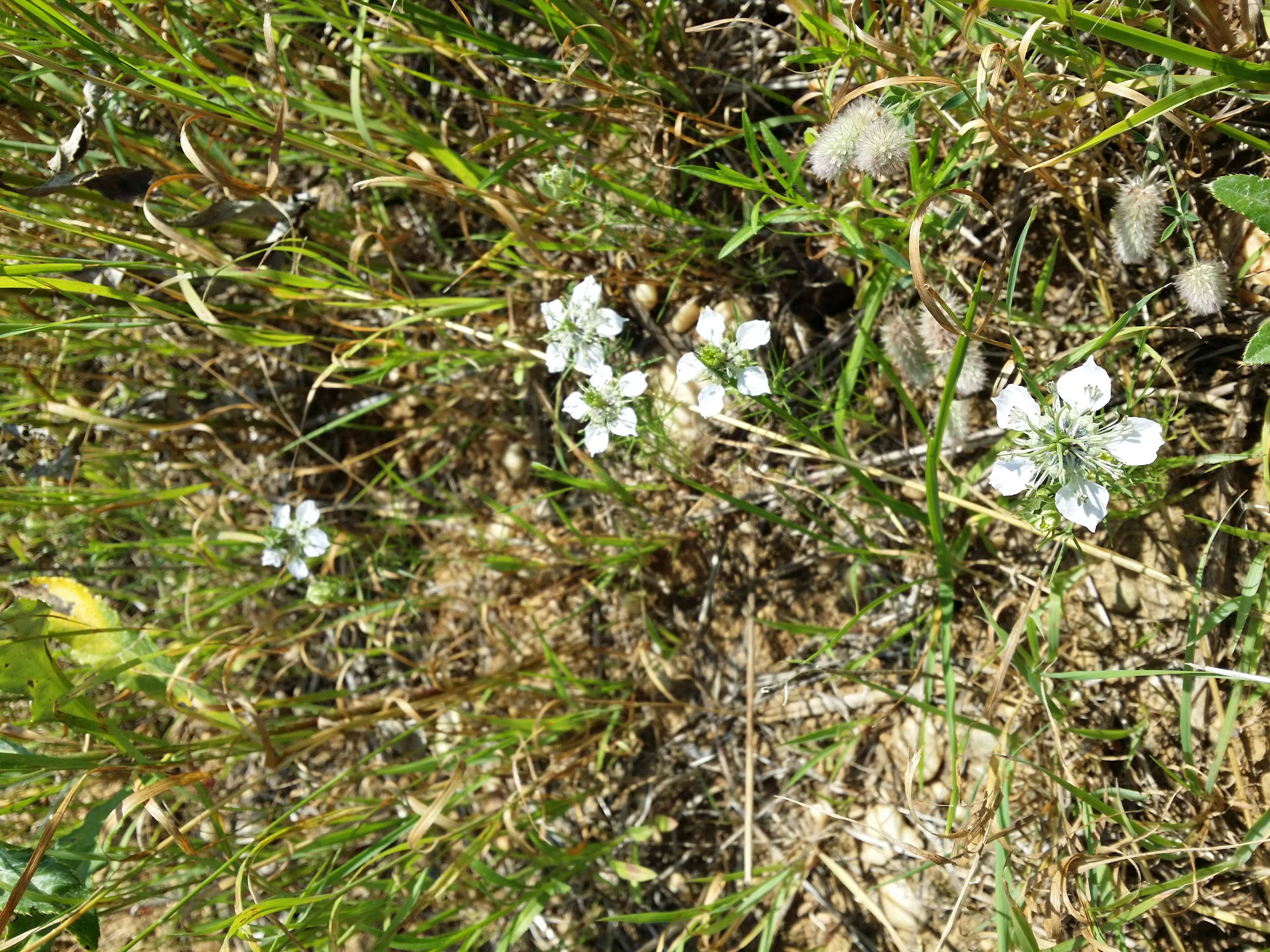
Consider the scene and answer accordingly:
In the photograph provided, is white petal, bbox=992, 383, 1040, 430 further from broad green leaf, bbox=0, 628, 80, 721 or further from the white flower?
broad green leaf, bbox=0, 628, 80, 721

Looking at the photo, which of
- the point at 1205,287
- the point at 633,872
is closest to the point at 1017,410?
the point at 1205,287

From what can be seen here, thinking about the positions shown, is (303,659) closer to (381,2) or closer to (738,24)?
(381,2)

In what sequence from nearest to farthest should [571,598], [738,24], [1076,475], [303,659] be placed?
[1076,475] → [738,24] → [303,659] → [571,598]

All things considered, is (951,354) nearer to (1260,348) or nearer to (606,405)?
(1260,348)

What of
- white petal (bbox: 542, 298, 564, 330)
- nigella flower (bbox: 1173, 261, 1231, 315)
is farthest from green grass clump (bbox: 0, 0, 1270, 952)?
nigella flower (bbox: 1173, 261, 1231, 315)

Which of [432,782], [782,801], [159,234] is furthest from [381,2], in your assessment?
[782,801]
